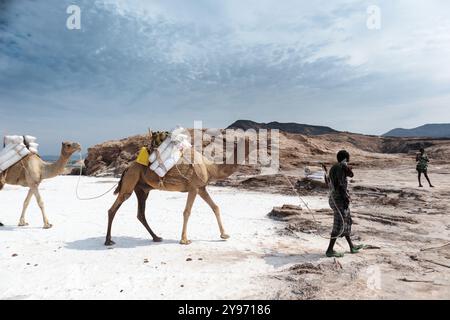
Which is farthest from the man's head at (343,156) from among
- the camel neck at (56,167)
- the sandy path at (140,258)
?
the camel neck at (56,167)

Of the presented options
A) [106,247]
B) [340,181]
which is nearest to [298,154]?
[340,181]

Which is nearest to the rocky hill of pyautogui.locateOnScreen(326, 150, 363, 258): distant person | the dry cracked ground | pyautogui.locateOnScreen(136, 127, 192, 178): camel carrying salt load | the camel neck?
the dry cracked ground

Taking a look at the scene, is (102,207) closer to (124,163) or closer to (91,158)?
(124,163)

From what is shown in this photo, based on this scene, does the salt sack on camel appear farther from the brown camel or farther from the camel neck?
the camel neck

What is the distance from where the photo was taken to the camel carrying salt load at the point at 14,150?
908cm

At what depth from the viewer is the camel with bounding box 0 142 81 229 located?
29.5 feet

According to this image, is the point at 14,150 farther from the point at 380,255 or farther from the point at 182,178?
the point at 380,255

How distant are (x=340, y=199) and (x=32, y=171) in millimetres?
8252

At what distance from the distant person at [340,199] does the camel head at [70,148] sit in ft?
22.4

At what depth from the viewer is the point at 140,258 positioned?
625cm
